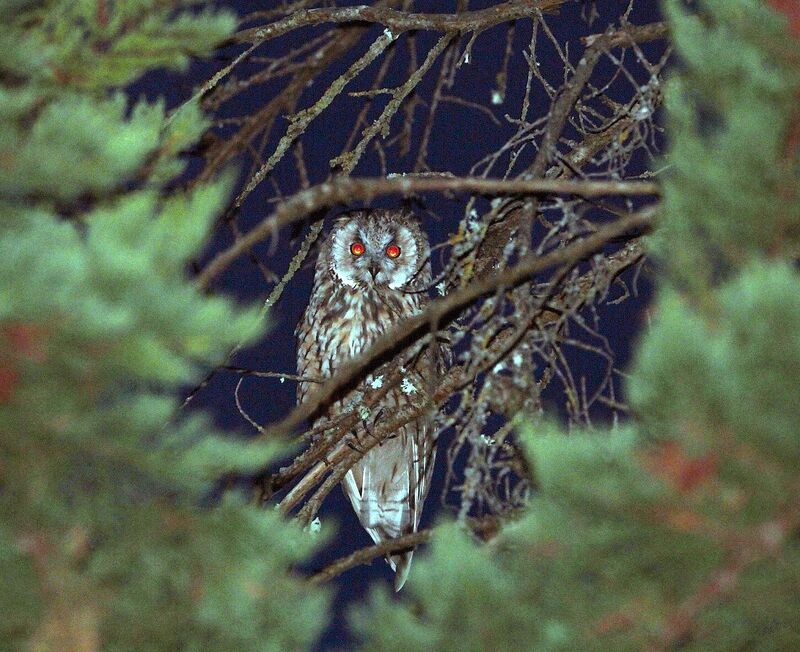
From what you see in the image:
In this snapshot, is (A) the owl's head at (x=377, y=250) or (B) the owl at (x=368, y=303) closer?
(B) the owl at (x=368, y=303)

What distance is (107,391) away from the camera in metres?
1.02

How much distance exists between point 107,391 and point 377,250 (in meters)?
2.75

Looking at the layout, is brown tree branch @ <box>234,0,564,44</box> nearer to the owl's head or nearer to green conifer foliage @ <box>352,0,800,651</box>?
green conifer foliage @ <box>352,0,800,651</box>

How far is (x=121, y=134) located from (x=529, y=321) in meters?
0.74

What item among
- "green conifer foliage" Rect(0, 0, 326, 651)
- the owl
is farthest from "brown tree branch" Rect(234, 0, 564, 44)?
the owl

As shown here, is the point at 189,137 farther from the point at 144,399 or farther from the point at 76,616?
the point at 76,616

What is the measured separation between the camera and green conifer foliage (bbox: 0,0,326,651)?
0.98 meters

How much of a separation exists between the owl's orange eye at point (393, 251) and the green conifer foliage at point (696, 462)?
2.49m

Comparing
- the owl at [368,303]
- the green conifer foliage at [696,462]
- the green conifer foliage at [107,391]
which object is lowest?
the green conifer foliage at [696,462]

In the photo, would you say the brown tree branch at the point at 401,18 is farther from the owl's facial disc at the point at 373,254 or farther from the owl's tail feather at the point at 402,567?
the owl's tail feather at the point at 402,567

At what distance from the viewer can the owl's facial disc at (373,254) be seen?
3699 millimetres

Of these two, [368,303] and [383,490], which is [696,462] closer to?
[368,303]

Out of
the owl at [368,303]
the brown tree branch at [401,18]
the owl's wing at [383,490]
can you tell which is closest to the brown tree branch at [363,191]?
the brown tree branch at [401,18]

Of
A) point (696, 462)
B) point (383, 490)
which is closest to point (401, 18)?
point (696, 462)
